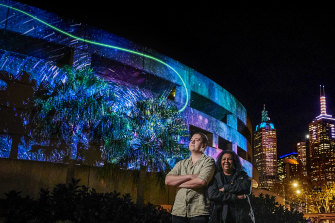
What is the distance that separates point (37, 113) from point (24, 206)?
822 centimetres

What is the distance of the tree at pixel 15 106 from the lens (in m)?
17.7

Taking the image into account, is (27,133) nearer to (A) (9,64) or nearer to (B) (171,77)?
(A) (9,64)

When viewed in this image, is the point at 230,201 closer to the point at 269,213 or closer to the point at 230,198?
the point at 230,198

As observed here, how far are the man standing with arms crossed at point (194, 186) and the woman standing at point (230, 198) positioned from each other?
0.16m

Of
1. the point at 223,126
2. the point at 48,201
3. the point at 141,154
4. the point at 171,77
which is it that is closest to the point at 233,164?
the point at 48,201

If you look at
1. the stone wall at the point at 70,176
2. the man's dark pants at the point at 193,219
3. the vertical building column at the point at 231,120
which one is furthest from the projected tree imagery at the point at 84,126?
the vertical building column at the point at 231,120

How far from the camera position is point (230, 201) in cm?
429

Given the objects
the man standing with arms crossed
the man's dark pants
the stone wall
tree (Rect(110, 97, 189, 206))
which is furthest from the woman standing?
tree (Rect(110, 97, 189, 206))

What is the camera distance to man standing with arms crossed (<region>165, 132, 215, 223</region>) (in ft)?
13.3

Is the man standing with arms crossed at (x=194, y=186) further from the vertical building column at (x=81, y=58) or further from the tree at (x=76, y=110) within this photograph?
the vertical building column at (x=81, y=58)


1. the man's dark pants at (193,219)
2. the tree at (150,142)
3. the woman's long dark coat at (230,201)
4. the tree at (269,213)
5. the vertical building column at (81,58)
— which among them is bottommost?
the tree at (269,213)

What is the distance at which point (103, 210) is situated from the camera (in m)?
5.96

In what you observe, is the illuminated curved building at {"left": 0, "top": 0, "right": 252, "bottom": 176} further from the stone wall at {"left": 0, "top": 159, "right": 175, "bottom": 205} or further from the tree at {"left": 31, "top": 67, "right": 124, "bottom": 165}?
the stone wall at {"left": 0, "top": 159, "right": 175, "bottom": 205}

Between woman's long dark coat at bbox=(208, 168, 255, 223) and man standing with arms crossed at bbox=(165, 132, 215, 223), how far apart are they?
14cm
